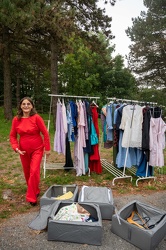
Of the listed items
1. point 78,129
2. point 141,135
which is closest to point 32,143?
point 78,129

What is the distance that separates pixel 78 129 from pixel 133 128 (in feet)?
3.92

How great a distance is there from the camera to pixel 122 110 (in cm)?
472

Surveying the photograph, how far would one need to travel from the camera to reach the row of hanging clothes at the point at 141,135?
4.43m

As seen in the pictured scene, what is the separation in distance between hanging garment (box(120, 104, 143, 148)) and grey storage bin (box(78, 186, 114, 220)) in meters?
1.25

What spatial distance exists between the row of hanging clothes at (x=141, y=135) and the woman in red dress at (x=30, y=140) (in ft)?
5.84

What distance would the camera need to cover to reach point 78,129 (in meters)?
4.81

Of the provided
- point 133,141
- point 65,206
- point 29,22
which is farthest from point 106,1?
point 65,206

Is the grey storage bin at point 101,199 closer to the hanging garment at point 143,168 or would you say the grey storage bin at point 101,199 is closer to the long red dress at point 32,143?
the long red dress at point 32,143

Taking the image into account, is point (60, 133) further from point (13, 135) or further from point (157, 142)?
point (157, 142)

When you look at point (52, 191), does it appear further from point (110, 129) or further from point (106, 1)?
point (106, 1)

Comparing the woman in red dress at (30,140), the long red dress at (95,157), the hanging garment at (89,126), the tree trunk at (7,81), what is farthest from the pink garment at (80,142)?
the tree trunk at (7,81)

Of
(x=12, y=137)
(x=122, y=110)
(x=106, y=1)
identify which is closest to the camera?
(x=12, y=137)

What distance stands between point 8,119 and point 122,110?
945cm

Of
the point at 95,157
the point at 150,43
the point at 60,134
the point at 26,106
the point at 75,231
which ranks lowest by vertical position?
the point at 75,231
